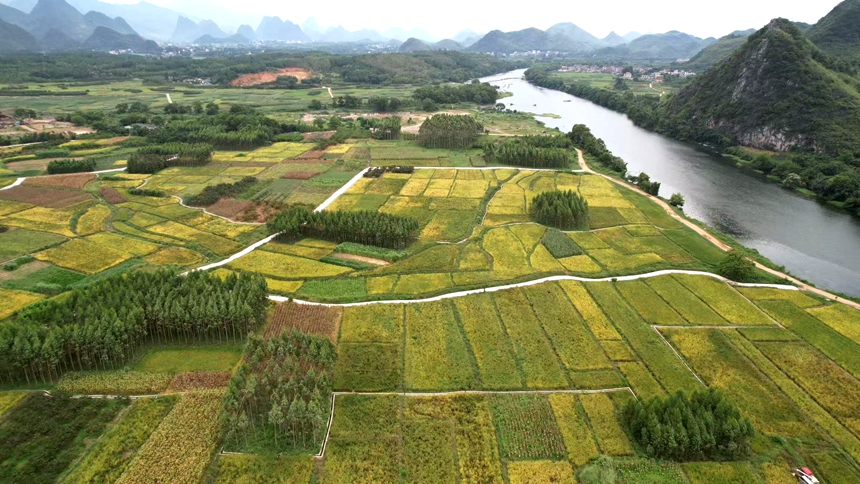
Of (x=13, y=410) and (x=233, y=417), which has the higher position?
(x=233, y=417)

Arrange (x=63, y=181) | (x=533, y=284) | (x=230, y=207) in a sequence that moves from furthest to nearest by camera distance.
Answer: (x=63, y=181) < (x=230, y=207) < (x=533, y=284)

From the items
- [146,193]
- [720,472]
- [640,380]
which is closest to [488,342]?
[640,380]

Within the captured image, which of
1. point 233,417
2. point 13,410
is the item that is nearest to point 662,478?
point 233,417

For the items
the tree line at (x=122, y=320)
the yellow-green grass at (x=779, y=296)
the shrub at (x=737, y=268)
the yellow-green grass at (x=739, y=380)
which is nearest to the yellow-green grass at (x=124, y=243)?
the tree line at (x=122, y=320)

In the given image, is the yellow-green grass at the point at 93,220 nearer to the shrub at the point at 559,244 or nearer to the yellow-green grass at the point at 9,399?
the yellow-green grass at the point at 9,399

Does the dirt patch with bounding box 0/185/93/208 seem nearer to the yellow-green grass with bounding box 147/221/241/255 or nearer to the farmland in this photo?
the farmland

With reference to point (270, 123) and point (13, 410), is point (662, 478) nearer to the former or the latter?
point (13, 410)

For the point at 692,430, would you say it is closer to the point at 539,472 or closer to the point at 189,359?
the point at 539,472

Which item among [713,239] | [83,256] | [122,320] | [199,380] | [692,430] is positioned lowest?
[199,380]
